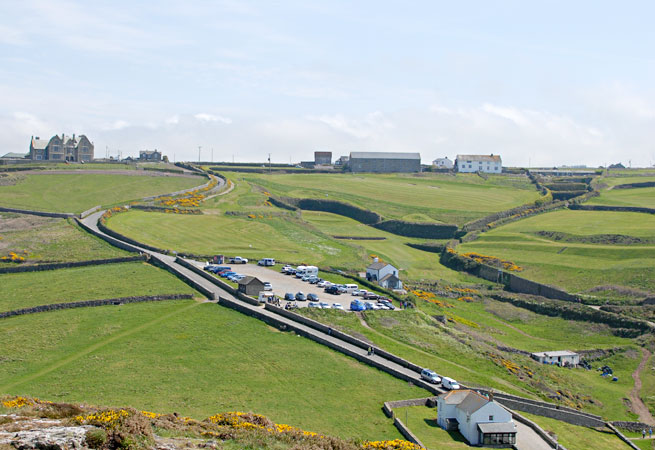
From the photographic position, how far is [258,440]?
29422 millimetres

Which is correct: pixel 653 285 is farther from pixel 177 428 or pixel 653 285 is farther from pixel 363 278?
pixel 177 428

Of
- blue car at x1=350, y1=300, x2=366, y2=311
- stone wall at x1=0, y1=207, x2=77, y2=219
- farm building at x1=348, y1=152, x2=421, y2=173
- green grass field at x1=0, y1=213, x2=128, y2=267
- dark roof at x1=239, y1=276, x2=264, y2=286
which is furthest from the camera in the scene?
farm building at x1=348, y1=152, x2=421, y2=173

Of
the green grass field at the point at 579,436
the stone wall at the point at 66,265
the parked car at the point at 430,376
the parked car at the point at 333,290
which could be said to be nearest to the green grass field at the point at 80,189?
the stone wall at the point at 66,265

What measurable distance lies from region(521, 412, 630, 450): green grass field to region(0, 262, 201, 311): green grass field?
3449 centimetres

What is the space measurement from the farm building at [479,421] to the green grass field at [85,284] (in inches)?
1233

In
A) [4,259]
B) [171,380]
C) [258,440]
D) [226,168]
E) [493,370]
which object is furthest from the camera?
[226,168]

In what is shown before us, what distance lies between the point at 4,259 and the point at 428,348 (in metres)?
49.3

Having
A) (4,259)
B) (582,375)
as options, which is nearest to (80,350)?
(4,259)

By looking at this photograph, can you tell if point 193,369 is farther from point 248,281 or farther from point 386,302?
point 386,302

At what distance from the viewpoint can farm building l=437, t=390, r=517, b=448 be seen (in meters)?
38.8

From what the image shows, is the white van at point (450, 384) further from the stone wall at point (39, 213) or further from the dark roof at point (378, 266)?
the stone wall at point (39, 213)

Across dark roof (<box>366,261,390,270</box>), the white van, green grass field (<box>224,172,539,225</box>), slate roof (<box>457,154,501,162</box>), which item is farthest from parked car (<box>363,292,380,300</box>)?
slate roof (<box>457,154,501,162</box>)

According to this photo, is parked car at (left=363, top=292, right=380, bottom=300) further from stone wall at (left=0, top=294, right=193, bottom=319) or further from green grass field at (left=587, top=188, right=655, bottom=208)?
green grass field at (left=587, top=188, right=655, bottom=208)

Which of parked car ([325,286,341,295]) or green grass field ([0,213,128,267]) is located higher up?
green grass field ([0,213,128,267])
